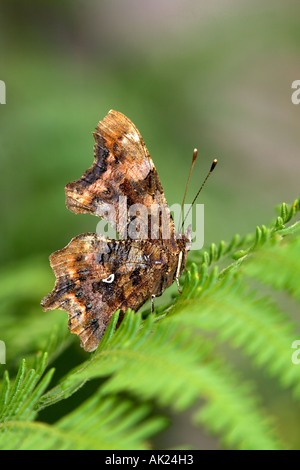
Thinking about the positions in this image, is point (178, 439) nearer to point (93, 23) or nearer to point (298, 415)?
point (298, 415)

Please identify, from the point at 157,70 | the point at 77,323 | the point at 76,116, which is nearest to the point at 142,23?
the point at 157,70

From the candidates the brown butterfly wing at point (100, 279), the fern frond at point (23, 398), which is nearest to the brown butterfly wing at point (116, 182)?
the brown butterfly wing at point (100, 279)

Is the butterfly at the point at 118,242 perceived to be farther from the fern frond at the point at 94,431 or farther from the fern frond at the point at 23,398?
the fern frond at the point at 94,431

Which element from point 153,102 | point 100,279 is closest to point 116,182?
point 100,279

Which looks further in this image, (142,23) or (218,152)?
(142,23)

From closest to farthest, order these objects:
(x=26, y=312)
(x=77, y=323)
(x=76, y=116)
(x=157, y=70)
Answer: (x=77, y=323) < (x=26, y=312) < (x=76, y=116) < (x=157, y=70)

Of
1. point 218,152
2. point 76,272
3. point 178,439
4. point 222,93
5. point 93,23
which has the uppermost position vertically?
point 93,23

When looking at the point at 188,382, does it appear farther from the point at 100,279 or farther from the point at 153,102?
the point at 153,102
